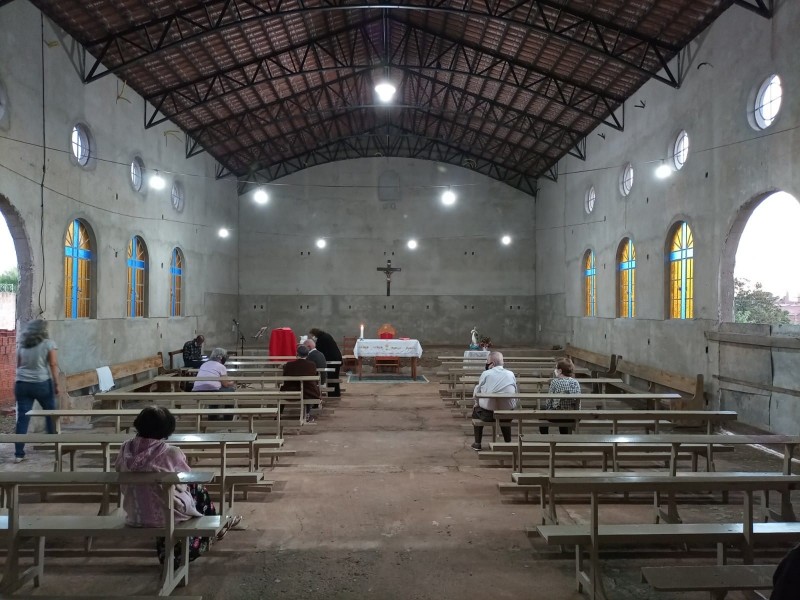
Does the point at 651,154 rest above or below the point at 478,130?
below

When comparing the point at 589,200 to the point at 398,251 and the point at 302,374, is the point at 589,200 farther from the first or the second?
the point at 302,374

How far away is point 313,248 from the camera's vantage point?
78.0 feet

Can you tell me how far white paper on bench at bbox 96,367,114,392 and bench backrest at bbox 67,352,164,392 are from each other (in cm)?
12

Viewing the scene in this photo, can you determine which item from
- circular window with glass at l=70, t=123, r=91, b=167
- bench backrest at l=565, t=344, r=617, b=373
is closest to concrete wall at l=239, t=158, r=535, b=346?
bench backrest at l=565, t=344, r=617, b=373

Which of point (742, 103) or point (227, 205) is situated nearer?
point (742, 103)

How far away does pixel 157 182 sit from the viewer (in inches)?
573

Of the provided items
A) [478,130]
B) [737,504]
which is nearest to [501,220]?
[478,130]

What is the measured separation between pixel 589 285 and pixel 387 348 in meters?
6.78

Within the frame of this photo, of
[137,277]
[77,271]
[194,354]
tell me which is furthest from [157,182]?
[194,354]

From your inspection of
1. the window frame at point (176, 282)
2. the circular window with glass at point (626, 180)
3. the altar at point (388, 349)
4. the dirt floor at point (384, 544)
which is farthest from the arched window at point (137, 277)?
the circular window with glass at point (626, 180)

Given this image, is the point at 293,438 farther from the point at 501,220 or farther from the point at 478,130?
the point at 501,220

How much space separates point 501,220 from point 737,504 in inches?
747

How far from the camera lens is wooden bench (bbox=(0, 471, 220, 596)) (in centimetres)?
349

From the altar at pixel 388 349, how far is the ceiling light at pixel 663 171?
7.06m
